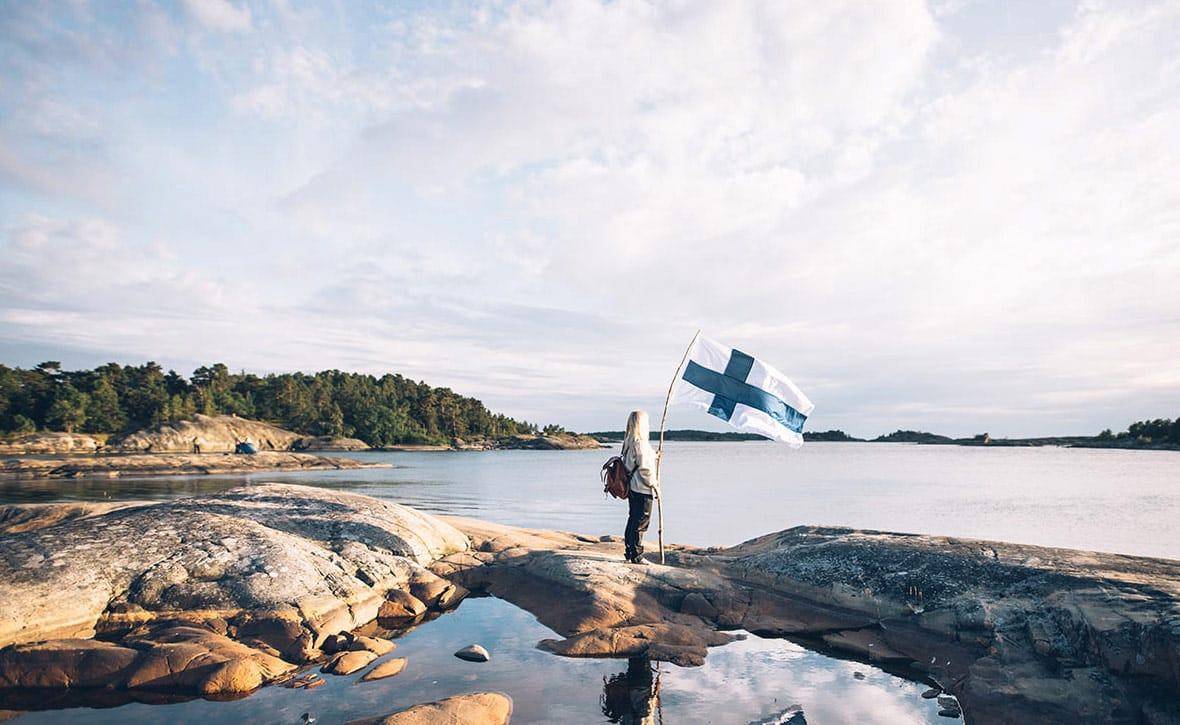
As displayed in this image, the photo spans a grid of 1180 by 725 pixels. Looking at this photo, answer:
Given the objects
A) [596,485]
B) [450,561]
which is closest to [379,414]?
[596,485]

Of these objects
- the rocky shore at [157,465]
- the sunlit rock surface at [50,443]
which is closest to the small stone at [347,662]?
the rocky shore at [157,465]

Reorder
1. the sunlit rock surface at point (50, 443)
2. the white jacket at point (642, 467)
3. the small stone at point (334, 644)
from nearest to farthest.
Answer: the small stone at point (334, 644) < the white jacket at point (642, 467) < the sunlit rock surface at point (50, 443)

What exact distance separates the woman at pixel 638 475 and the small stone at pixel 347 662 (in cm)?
546

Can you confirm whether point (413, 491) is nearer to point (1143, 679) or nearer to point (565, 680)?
point (565, 680)

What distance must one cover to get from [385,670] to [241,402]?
6235 inches

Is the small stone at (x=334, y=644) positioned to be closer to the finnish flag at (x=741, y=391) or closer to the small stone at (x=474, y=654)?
the small stone at (x=474, y=654)

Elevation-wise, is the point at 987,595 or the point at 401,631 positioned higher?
the point at 987,595

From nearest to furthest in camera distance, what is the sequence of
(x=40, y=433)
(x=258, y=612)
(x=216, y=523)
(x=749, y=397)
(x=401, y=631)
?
(x=258, y=612), (x=401, y=631), (x=216, y=523), (x=749, y=397), (x=40, y=433)

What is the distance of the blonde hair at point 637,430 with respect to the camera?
493 inches

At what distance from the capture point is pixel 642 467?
12453mm

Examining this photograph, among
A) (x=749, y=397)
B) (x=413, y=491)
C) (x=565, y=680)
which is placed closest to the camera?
(x=565, y=680)

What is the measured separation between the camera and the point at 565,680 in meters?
8.05

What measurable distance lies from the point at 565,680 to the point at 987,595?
6281mm

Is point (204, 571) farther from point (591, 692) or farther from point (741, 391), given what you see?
point (741, 391)
